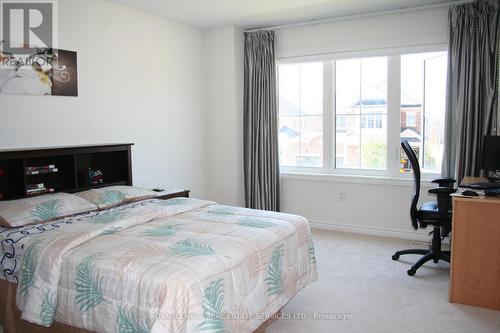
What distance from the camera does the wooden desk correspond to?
9.31 feet

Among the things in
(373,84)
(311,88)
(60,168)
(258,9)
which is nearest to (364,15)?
(373,84)

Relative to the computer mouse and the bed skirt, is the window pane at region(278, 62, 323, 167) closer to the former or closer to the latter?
the computer mouse

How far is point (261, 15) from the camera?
460 cm

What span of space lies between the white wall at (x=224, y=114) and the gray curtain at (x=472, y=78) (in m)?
2.38

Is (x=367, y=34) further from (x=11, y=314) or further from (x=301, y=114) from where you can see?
(x=11, y=314)

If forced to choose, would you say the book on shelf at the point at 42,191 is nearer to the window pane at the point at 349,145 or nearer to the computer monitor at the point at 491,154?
the window pane at the point at 349,145

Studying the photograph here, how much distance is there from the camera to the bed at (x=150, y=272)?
73.5 inches

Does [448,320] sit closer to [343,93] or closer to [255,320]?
[255,320]

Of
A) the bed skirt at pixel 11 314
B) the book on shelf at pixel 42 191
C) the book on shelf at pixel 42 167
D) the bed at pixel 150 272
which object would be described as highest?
the book on shelf at pixel 42 167

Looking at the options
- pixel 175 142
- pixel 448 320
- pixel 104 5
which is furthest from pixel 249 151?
pixel 448 320

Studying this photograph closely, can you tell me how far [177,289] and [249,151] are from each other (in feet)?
11.5

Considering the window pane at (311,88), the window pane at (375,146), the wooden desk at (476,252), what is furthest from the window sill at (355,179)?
the wooden desk at (476,252)

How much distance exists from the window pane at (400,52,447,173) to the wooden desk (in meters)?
1.72

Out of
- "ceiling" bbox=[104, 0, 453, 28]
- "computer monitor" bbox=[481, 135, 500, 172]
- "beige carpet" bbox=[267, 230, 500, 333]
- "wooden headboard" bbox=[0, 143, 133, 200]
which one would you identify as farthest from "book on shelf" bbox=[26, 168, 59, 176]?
"computer monitor" bbox=[481, 135, 500, 172]
